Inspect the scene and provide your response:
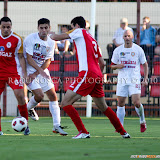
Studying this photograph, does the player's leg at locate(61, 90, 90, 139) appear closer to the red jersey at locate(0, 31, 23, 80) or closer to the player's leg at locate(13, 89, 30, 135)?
the player's leg at locate(13, 89, 30, 135)

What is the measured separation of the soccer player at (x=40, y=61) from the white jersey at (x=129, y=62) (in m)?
1.45

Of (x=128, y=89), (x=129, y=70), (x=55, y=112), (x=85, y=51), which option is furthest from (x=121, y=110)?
(x=85, y=51)

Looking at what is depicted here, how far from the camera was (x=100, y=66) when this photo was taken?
296 inches

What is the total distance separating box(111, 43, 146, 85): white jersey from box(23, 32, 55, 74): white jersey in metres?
1.45

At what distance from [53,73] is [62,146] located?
→ 8593 millimetres

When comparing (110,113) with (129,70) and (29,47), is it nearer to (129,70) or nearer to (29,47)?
(29,47)

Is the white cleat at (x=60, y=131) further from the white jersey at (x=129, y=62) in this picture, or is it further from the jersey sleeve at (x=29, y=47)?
the white jersey at (x=129, y=62)

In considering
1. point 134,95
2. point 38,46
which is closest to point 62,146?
point 38,46

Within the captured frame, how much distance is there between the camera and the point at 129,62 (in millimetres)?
9289

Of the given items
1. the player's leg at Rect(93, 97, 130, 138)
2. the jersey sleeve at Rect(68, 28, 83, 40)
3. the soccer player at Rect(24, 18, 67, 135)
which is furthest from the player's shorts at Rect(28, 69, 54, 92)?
the jersey sleeve at Rect(68, 28, 83, 40)

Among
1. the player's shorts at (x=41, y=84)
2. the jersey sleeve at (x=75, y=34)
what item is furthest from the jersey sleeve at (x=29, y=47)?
the jersey sleeve at (x=75, y=34)

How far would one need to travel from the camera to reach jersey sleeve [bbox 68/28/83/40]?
711 cm

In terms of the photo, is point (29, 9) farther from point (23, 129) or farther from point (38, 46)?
point (23, 129)

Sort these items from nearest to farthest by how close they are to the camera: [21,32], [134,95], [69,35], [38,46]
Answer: [69,35]
[38,46]
[134,95]
[21,32]
